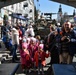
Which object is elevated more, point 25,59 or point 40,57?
point 40,57

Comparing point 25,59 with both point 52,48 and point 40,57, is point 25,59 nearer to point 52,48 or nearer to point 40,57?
point 40,57

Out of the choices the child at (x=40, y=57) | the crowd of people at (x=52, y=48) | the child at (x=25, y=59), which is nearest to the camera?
the crowd of people at (x=52, y=48)

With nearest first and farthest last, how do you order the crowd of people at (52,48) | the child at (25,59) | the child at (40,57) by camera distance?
the crowd of people at (52,48), the child at (40,57), the child at (25,59)

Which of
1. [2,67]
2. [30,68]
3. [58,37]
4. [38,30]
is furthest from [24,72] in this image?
[38,30]

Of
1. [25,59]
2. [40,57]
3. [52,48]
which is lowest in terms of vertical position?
[25,59]

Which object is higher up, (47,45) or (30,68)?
(47,45)

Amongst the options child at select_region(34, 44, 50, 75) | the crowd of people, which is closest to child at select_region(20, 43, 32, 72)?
the crowd of people

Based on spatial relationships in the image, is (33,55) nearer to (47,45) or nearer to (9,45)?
(47,45)

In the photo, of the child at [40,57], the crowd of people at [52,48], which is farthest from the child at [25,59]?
the child at [40,57]

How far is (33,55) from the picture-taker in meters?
11.5

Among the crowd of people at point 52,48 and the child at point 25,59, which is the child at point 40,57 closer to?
the crowd of people at point 52,48

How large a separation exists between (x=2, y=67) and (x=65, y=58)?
387 centimetres

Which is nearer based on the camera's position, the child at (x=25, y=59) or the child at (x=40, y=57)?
the child at (x=40, y=57)

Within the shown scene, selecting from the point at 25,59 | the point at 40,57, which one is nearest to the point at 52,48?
Answer: the point at 40,57
